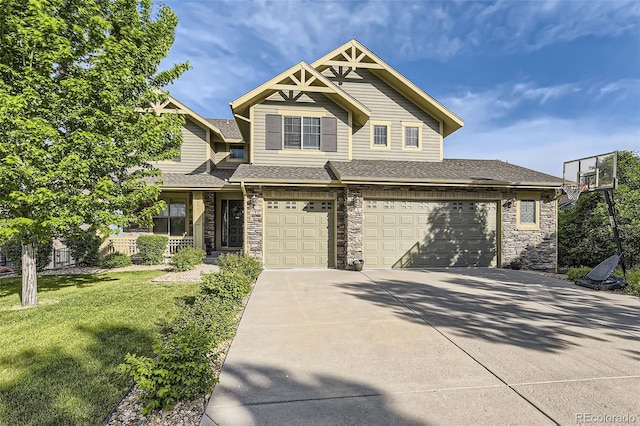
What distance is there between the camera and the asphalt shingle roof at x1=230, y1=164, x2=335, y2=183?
10.1 meters

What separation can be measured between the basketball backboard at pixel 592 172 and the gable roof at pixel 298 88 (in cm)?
752

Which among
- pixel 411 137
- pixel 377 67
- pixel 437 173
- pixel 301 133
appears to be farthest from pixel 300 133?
pixel 437 173

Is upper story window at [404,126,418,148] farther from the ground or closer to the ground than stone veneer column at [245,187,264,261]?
farther from the ground

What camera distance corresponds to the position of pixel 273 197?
1060cm

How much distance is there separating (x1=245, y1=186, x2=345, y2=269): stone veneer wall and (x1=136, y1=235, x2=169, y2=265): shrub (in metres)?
4.48

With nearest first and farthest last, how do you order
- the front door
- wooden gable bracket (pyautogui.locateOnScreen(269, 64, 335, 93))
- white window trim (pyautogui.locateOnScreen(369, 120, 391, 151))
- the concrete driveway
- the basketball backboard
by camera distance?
1. the concrete driveway
2. the basketball backboard
3. wooden gable bracket (pyautogui.locateOnScreen(269, 64, 335, 93))
4. white window trim (pyautogui.locateOnScreen(369, 120, 391, 151))
5. the front door

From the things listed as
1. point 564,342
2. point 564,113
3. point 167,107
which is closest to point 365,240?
point 564,342

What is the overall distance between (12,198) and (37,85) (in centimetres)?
229

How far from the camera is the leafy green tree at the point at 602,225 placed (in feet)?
32.6

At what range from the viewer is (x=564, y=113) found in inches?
734

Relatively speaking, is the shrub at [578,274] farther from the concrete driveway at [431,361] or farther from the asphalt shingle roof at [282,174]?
the asphalt shingle roof at [282,174]

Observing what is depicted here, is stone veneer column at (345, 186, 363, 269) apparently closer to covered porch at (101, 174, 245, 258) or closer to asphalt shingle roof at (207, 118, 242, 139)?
covered porch at (101, 174, 245, 258)

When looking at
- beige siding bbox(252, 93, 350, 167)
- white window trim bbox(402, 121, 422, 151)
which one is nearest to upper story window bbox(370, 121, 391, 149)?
white window trim bbox(402, 121, 422, 151)

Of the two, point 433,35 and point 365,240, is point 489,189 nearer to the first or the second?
point 365,240
